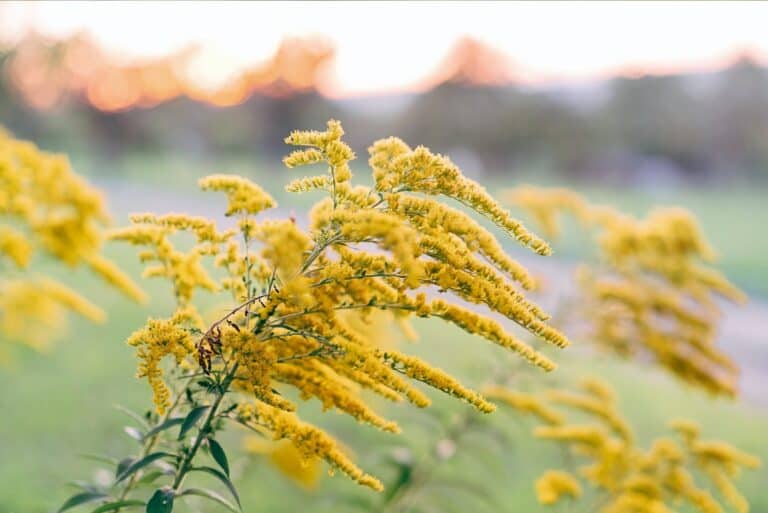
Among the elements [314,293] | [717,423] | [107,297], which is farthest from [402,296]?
[107,297]

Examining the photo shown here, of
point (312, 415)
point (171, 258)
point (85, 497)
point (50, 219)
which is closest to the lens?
point (85, 497)

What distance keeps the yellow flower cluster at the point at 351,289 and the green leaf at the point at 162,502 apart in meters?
0.21

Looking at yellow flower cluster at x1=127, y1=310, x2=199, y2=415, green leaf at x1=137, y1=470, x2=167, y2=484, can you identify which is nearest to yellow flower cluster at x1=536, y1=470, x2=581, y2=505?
green leaf at x1=137, y1=470, x2=167, y2=484

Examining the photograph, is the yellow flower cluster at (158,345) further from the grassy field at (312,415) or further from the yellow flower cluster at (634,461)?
the yellow flower cluster at (634,461)

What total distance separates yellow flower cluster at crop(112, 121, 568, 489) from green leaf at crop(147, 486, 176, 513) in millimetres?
214

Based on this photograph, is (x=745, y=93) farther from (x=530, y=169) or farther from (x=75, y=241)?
(x=75, y=241)

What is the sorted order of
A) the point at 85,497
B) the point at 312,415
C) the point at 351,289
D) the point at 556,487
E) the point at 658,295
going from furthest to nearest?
the point at 312,415 < the point at 658,295 < the point at 556,487 < the point at 85,497 < the point at 351,289

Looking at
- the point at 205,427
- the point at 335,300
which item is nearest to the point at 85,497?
the point at 205,427

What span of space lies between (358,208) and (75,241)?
207cm

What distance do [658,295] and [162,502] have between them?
3.02 meters

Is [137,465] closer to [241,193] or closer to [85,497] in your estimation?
[85,497]

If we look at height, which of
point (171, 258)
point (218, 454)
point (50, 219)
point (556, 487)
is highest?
point (50, 219)

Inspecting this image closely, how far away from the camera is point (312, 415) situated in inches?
336

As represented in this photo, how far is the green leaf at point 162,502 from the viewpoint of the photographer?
1.77m
